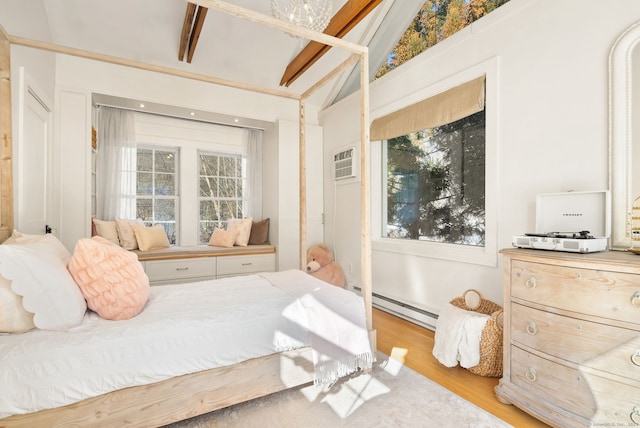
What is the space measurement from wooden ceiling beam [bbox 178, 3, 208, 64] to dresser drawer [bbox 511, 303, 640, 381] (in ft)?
10.7

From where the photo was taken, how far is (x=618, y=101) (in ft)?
5.70

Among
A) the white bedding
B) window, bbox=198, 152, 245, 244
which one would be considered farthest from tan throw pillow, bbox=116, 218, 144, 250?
the white bedding

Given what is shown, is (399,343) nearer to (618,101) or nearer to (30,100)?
(618,101)

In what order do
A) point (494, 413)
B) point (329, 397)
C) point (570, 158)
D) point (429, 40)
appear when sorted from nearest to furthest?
point (494, 413)
point (329, 397)
point (570, 158)
point (429, 40)

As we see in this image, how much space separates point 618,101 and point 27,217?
3942 mm

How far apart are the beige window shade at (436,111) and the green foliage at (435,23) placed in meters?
0.57

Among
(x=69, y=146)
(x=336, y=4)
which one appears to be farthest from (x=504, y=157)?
(x=69, y=146)

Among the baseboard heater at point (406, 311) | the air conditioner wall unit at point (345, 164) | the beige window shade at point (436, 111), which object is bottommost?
the baseboard heater at point (406, 311)

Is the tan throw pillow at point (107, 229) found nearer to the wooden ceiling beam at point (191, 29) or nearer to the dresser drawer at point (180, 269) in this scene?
the dresser drawer at point (180, 269)

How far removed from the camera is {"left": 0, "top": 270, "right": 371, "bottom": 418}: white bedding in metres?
1.27

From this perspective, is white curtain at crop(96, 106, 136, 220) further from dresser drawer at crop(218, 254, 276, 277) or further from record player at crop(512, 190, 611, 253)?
record player at crop(512, 190, 611, 253)

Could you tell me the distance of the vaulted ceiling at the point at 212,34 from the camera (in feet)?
9.79

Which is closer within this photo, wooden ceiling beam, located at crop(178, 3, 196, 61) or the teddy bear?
wooden ceiling beam, located at crop(178, 3, 196, 61)

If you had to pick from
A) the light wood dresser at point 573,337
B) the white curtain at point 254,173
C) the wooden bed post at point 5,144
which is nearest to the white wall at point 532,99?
the light wood dresser at point 573,337
